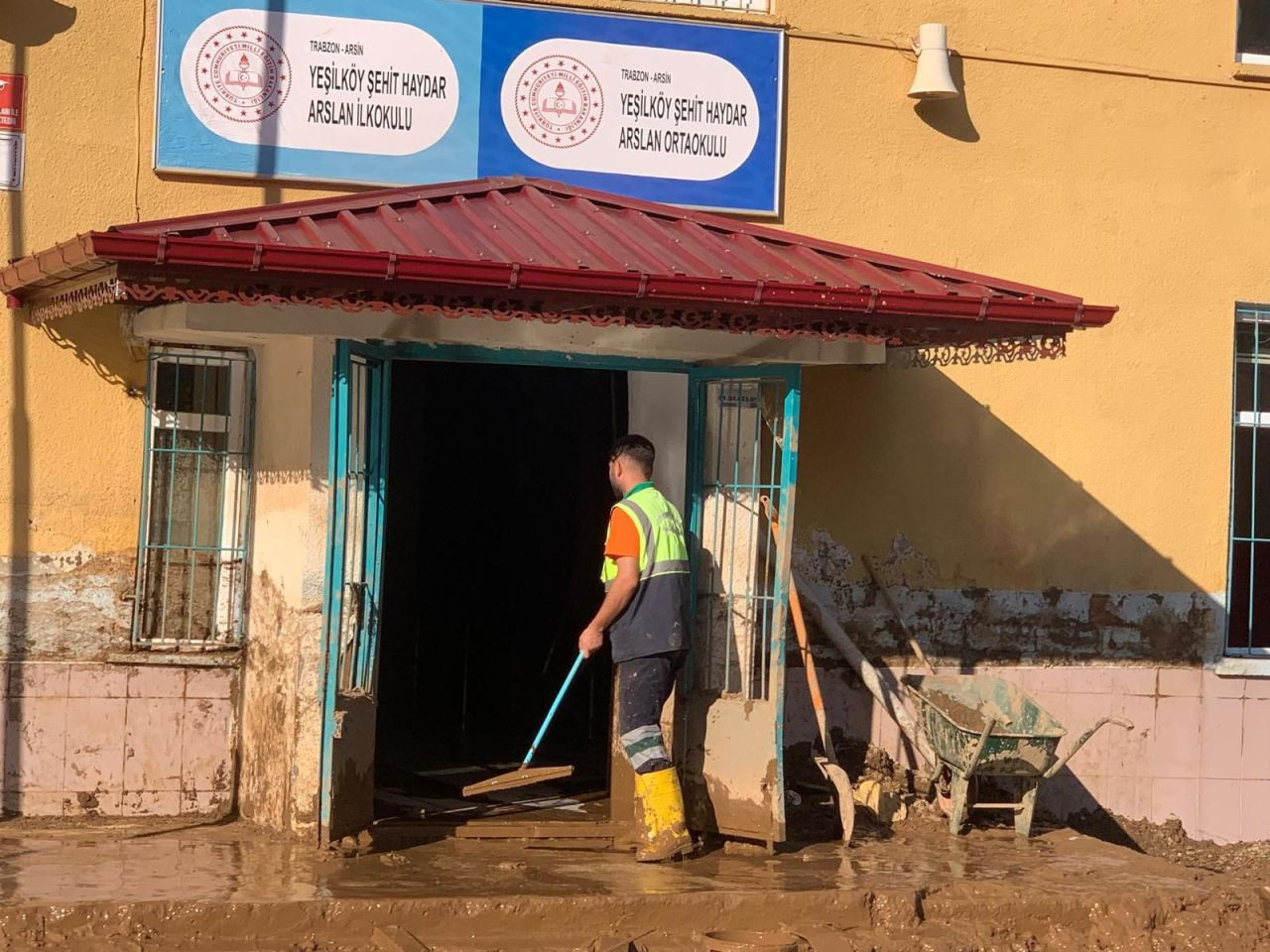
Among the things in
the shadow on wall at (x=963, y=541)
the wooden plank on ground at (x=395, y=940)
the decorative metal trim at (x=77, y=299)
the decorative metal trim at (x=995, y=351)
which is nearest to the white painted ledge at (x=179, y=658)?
the decorative metal trim at (x=77, y=299)

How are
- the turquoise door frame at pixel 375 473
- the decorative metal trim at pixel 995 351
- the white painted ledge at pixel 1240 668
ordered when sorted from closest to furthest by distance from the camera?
the turquoise door frame at pixel 375 473 < the decorative metal trim at pixel 995 351 < the white painted ledge at pixel 1240 668

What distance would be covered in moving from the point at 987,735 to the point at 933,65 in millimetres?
3649

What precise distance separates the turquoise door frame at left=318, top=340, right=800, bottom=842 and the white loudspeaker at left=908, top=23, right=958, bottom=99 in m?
2.16

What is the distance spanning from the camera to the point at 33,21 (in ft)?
26.2

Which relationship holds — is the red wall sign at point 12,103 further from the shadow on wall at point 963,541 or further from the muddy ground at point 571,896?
the shadow on wall at point 963,541

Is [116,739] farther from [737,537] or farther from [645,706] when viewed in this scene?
[737,537]

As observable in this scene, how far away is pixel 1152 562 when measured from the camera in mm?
9492

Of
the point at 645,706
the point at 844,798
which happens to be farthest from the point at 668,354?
the point at 844,798

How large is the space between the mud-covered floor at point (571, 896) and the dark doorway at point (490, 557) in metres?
2.83

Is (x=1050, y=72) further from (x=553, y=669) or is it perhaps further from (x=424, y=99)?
(x=553, y=669)

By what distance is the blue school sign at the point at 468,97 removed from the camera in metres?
8.22

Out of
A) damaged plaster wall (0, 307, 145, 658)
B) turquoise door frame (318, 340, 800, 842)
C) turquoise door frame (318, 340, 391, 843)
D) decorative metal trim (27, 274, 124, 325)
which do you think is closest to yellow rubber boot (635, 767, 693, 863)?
turquoise door frame (318, 340, 800, 842)

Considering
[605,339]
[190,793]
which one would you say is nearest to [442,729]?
[190,793]

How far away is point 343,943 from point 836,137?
507 centimetres
